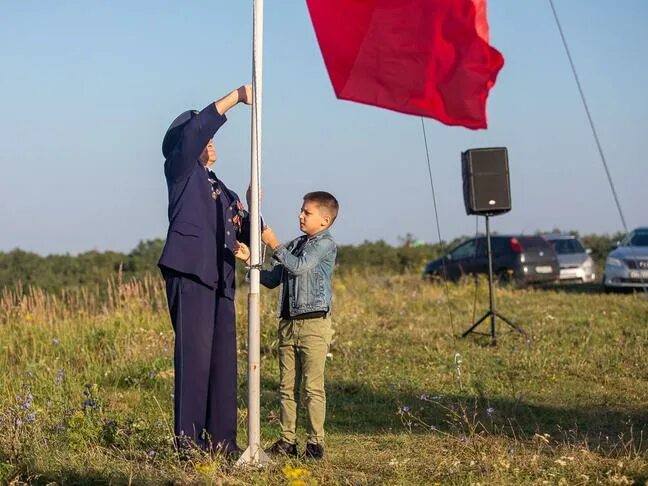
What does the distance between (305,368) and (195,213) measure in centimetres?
126

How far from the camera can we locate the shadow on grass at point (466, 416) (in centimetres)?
884

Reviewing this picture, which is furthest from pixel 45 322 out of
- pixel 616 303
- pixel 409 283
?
pixel 409 283

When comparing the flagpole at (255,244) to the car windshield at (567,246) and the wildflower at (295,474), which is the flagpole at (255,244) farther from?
the car windshield at (567,246)

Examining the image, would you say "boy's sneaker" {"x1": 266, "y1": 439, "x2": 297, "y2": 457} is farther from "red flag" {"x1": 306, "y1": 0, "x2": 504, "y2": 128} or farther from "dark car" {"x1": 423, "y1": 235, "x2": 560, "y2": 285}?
"dark car" {"x1": 423, "y1": 235, "x2": 560, "y2": 285}

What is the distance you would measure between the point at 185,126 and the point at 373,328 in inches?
346

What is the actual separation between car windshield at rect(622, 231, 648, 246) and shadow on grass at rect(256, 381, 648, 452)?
14.3 m

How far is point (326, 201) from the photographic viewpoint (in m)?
7.37

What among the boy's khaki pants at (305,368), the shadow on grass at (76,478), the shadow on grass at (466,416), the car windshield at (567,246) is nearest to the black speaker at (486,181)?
the shadow on grass at (466,416)

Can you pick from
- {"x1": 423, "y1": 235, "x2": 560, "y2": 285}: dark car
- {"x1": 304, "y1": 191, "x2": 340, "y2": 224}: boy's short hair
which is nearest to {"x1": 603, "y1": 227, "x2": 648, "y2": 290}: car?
{"x1": 423, "y1": 235, "x2": 560, "y2": 285}: dark car

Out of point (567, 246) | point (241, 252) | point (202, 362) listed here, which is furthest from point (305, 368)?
point (567, 246)

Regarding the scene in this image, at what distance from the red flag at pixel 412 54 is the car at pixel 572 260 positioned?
2173cm

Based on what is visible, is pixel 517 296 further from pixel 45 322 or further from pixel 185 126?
pixel 185 126

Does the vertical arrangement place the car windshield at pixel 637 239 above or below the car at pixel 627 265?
above

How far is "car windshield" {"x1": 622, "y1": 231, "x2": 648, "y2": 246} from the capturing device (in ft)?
78.8
